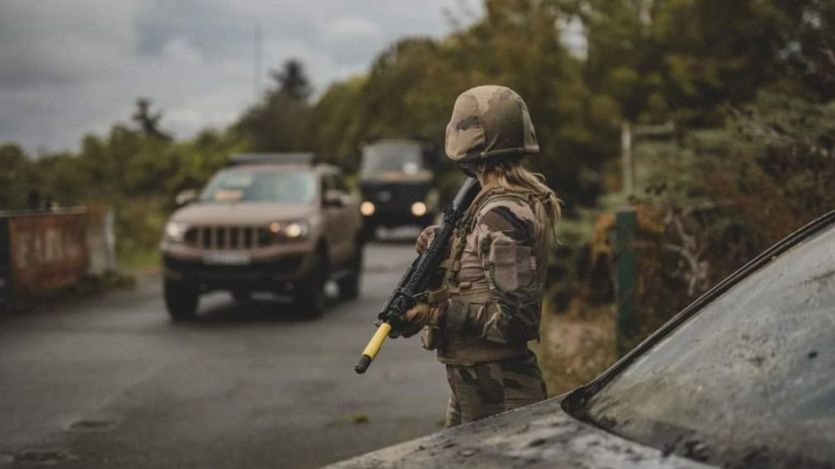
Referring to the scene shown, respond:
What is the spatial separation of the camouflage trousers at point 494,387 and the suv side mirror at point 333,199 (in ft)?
35.4

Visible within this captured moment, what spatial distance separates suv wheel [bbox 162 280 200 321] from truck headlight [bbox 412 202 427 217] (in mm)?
16774

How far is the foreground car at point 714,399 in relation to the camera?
2.48 m

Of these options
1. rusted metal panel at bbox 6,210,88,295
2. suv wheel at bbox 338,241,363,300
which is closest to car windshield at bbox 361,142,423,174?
rusted metal panel at bbox 6,210,88,295

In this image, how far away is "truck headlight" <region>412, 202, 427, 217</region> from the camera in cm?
3053

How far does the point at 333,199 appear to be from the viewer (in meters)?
14.8

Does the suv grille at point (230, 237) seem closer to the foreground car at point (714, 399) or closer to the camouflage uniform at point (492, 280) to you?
the camouflage uniform at point (492, 280)

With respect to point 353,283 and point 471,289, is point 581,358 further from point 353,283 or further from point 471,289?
point 353,283

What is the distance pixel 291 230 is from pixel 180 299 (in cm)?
149

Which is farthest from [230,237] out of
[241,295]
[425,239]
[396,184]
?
[396,184]

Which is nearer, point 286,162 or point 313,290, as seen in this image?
point 313,290

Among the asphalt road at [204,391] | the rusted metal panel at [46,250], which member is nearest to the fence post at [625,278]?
the asphalt road at [204,391]

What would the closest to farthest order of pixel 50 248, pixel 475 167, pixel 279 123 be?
pixel 475 167
pixel 50 248
pixel 279 123

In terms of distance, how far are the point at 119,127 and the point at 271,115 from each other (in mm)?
43064

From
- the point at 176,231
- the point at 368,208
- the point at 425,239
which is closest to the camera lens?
the point at 425,239
